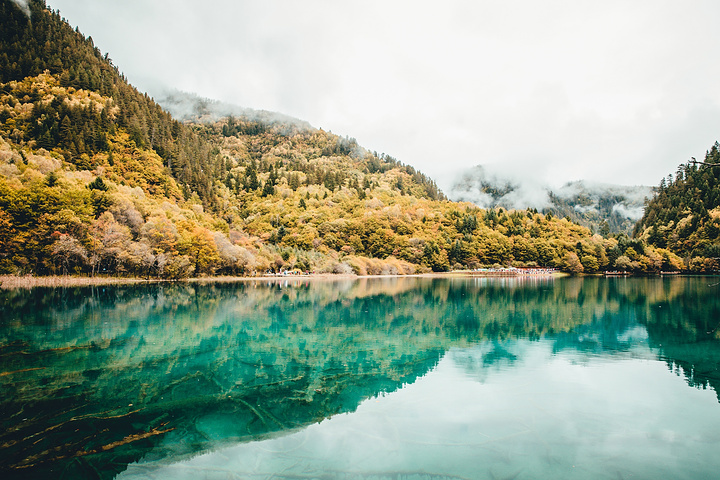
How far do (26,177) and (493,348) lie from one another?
5929 cm

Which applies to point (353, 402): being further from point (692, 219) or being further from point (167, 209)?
point (692, 219)

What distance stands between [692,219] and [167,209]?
13153 cm

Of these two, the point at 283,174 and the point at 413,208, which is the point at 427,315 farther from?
the point at 283,174

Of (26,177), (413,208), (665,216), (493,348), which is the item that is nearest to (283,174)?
(413,208)

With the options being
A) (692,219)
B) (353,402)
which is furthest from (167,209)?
(692,219)

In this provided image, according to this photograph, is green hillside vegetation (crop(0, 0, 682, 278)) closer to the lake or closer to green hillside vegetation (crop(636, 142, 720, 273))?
green hillside vegetation (crop(636, 142, 720, 273))

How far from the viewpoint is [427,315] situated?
25.7 meters

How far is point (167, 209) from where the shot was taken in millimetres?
67938

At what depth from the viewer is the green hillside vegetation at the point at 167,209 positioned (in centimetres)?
4881

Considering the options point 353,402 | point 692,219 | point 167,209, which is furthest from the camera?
point 692,219

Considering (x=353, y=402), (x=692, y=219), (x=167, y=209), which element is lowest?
(x=353, y=402)

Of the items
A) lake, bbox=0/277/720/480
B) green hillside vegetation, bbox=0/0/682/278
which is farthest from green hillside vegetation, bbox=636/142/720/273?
lake, bbox=0/277/720/480

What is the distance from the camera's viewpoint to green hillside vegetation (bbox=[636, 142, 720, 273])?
101m

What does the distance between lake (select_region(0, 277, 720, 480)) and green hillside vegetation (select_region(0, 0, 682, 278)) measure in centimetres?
3365
